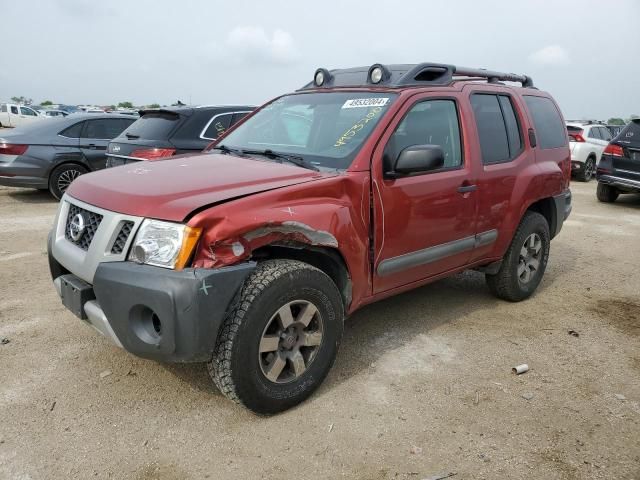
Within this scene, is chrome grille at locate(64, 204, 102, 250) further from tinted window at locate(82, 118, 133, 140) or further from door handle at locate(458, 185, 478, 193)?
tinted window at locate(82, 118, 133, 140)

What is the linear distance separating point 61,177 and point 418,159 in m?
7.62

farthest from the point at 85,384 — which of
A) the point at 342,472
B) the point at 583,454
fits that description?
the point at 583,454

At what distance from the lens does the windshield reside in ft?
10.7

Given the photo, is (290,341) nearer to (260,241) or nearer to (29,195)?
(260,241)

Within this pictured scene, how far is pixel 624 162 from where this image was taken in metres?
9.69

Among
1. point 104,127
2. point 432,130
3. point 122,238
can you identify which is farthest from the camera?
point 104,127

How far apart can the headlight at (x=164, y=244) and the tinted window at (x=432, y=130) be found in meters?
1.45

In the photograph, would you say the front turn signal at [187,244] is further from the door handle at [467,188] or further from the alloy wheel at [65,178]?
the alloy wheel at [65,178]

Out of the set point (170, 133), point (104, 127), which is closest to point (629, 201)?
point (170, 133)

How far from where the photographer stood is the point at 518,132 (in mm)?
4402

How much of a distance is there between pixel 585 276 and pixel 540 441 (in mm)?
3437

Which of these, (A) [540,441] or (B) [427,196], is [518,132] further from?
(A) [540,441]

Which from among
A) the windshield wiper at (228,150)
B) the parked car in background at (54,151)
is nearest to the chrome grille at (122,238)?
the windshield wiper at (228,150)

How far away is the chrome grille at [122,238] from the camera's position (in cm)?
256
